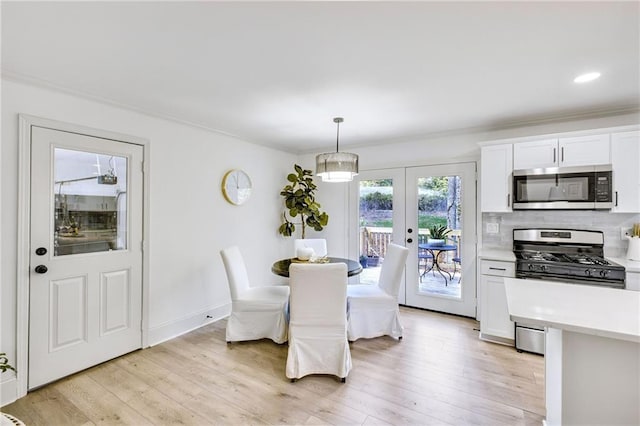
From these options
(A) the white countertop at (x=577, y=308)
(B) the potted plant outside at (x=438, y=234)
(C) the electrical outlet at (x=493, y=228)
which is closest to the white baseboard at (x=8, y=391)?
(A) the white countertop at (x=577, y=308)

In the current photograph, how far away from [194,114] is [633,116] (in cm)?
453

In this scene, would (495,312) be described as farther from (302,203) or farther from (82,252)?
(82,252)

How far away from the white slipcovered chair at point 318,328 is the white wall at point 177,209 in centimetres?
161

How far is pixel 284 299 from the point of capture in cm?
308

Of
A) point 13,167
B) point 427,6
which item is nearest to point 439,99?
point 427,6

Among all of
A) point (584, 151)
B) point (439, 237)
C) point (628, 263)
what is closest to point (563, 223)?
point (628, 263)

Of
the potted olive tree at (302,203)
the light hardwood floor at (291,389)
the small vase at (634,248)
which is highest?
→ the potted olive tree at (302,203)

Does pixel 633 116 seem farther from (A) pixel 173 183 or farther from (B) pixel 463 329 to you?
(A) pixel 173 183

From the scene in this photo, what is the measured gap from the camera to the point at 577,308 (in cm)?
143

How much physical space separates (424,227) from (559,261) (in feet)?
Result: 4.93

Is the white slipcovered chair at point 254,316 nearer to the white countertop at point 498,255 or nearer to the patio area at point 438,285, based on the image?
the patio area at point 438,285

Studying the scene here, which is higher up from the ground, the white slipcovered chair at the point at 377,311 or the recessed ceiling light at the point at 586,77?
the recessed ceiling light at the point at 586,77

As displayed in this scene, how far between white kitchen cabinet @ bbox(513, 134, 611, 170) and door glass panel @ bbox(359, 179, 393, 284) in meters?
1.63

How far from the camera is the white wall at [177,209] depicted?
7.06 ft
